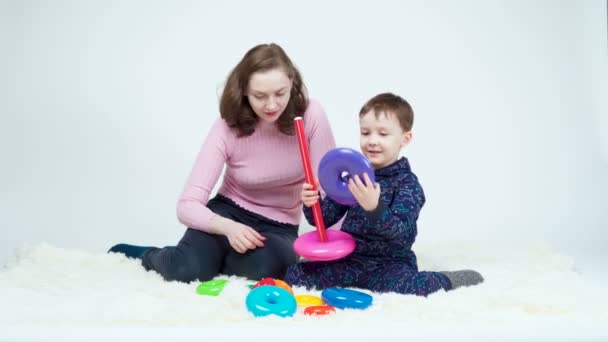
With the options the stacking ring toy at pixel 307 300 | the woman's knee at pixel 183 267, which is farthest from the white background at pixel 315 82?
the stacking ring toy at pixel 307 300

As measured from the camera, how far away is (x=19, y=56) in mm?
3283

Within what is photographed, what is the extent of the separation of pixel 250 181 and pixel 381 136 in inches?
21.3

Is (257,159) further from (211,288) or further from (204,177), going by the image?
(211,288)

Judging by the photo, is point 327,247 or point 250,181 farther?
point 250,181

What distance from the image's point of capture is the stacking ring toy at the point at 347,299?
6.21 feet

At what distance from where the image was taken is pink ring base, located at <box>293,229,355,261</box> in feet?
6.67

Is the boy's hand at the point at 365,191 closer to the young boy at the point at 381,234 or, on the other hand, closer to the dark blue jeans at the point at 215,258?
the young boy at the point at 381,234

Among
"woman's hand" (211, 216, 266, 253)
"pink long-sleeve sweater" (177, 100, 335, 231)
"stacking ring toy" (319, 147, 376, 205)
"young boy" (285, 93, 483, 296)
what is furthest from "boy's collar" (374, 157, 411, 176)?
"woman's hand" (211, 216, 266, 253)

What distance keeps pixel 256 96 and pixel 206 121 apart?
3.45 ft

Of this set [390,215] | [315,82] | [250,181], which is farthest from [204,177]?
[315,82]

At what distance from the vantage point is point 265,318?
70.1 inches

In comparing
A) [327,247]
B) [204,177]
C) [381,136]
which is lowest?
[327,247]

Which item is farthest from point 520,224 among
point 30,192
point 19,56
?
point 19,56

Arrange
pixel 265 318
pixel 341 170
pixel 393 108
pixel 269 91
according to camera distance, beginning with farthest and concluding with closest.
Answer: pixel 269 91 < pixel 393 108 < pixel 341 170 < pixel 265 318
